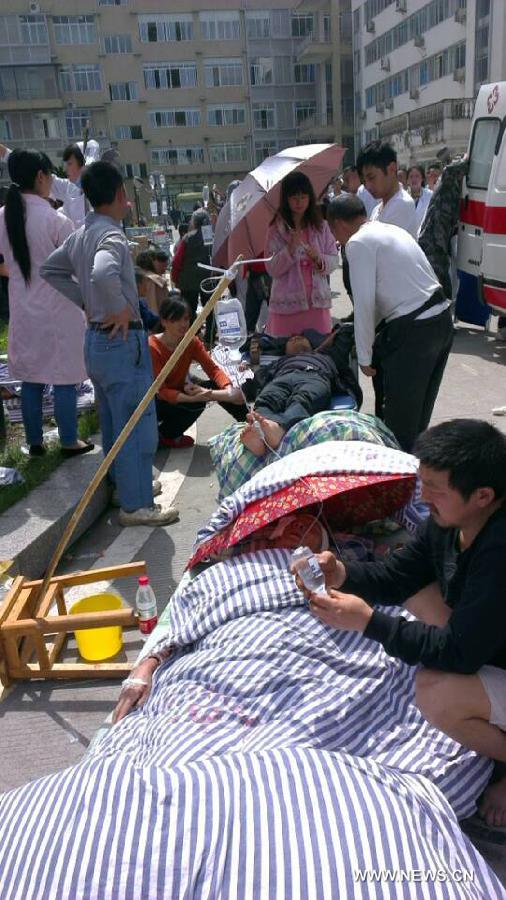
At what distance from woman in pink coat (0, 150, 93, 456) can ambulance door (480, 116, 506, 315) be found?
4.08 meters

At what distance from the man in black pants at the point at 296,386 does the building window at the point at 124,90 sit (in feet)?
183

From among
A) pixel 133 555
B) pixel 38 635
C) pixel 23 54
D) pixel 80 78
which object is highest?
pixel 23 54

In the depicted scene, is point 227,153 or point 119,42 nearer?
point 119,42

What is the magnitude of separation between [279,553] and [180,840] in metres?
1.27

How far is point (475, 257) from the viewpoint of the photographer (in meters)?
7.40

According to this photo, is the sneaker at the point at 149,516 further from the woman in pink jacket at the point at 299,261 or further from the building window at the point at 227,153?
the building window at the point at 227,153

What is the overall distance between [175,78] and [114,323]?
56778 millimetres

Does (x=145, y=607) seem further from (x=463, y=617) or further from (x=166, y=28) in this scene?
(x=166, y=28)

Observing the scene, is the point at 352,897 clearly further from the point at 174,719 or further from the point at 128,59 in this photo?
the point at 128,59

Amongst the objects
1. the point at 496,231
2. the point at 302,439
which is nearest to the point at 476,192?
the point at 496,231

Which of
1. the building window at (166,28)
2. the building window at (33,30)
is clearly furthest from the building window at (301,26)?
the building window at (33,30)

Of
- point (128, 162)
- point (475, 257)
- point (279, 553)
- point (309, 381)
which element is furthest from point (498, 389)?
point (128, 162)

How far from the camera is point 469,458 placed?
1763 mm

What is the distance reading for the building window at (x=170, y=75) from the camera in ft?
175
